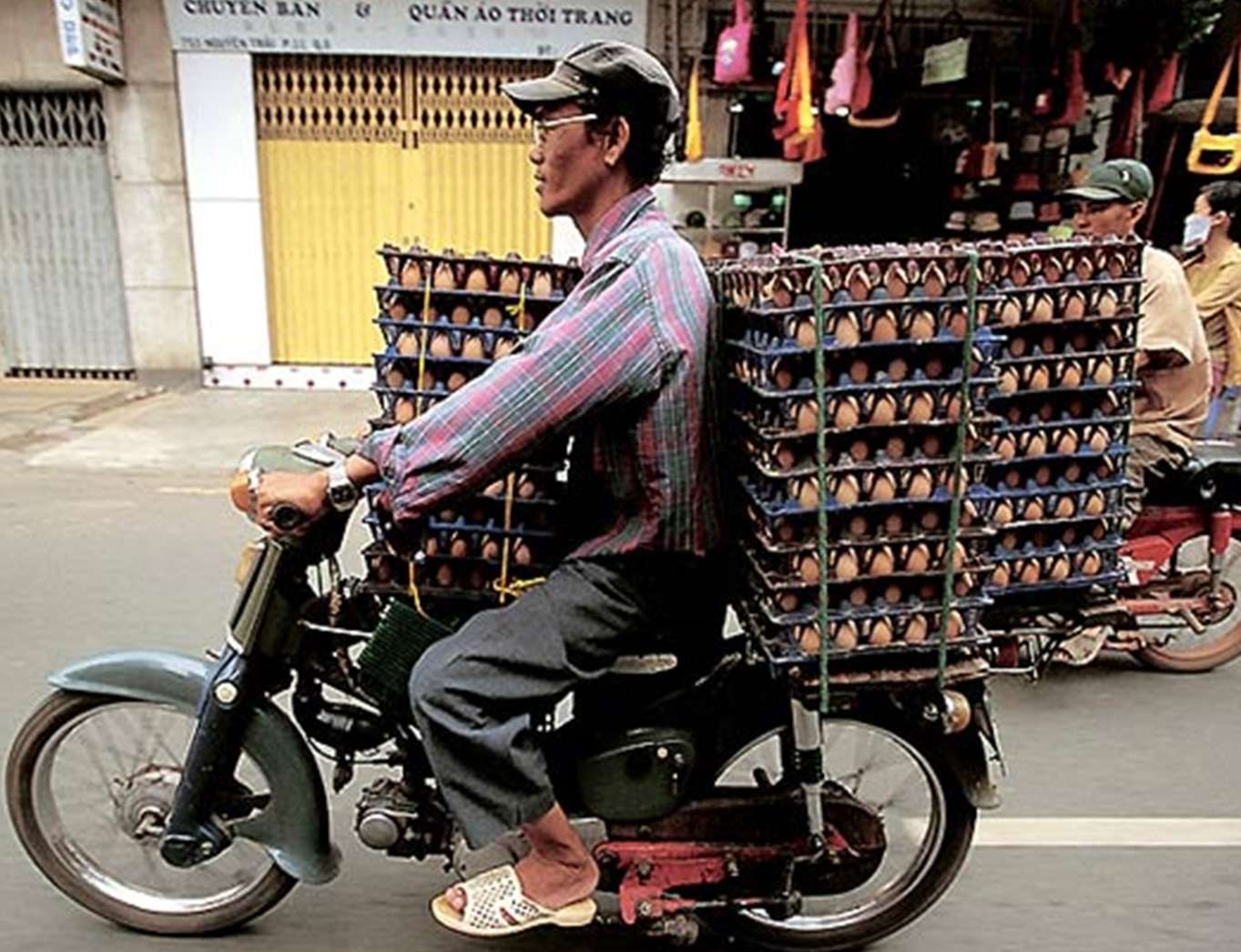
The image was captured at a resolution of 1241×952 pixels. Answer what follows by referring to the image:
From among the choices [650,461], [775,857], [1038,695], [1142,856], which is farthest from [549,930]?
[1038,695]

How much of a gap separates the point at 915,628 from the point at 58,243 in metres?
9.54

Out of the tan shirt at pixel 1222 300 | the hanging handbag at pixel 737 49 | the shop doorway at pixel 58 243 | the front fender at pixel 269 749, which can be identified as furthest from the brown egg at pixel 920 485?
the shop doorway at pixel 58 243

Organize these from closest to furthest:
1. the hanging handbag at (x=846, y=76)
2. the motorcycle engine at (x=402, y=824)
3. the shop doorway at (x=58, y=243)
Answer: the motorcycle engine at (x=402, y=824) < the hanging handbag at (x=846, y=76) < the shop doorway at (x=58, y=243)

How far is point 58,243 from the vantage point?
941 centimetres

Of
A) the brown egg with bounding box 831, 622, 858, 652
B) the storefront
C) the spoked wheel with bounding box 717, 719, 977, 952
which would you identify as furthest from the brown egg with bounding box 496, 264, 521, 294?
the storefront

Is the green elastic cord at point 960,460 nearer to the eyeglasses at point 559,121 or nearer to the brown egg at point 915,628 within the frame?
the brown egg at point 915,628

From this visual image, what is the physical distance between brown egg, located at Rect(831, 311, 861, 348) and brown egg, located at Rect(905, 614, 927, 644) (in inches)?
20.5

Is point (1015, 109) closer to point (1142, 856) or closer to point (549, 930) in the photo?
point (1142, 856)

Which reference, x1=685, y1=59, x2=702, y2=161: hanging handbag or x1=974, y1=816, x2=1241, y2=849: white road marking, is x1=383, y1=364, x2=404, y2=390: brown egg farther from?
x1=685, y1=59, x2=702, y2=161: hanging handbag

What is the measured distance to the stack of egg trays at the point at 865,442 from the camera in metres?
1.84

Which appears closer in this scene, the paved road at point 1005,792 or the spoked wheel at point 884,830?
the spoked wheel at point 884,830

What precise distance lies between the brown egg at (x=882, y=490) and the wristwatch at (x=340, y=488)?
0.94 meters

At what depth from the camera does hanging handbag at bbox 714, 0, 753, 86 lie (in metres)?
7.98

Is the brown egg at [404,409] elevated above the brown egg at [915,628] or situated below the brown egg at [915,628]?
above
